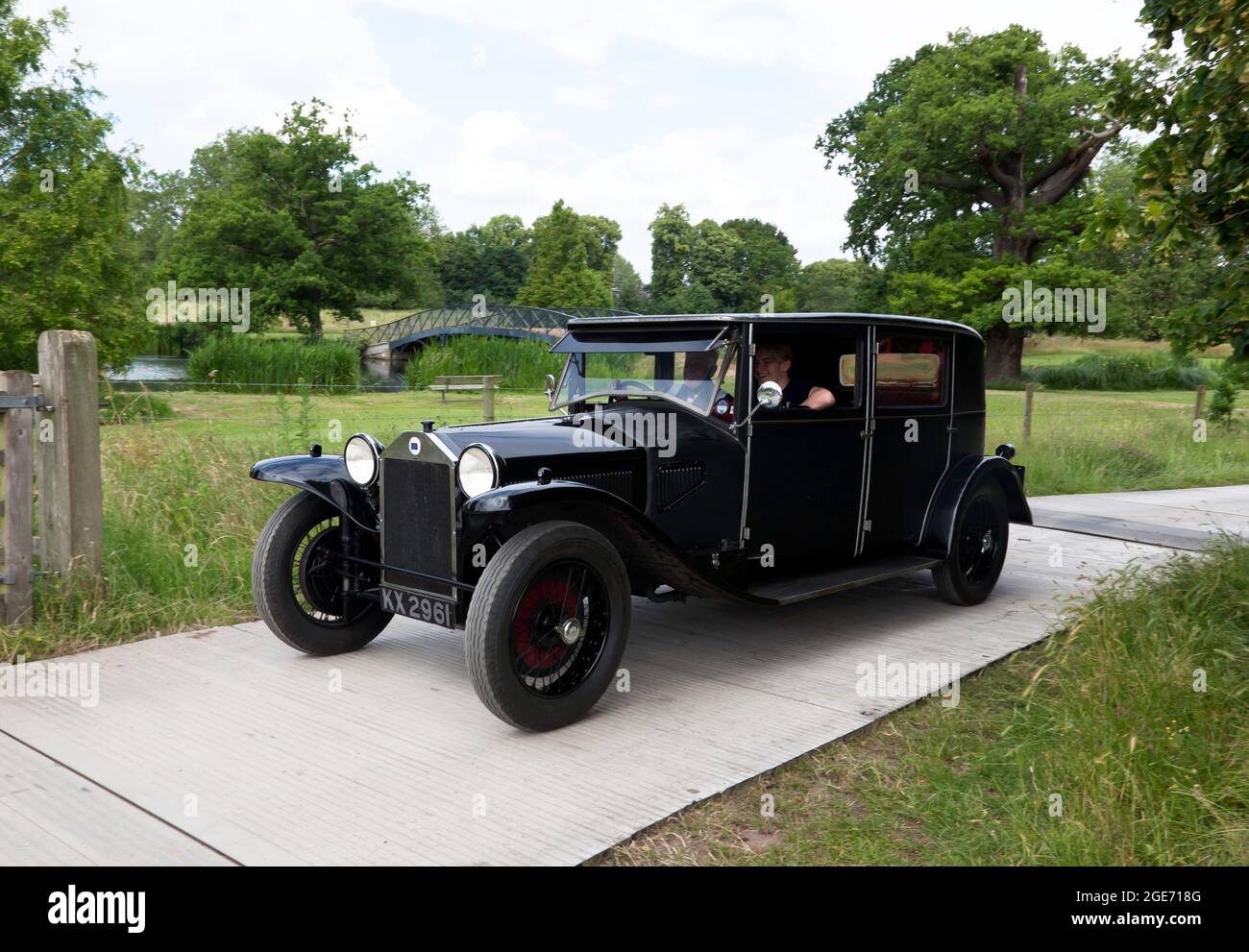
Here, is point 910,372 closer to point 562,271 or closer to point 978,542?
point 978,542

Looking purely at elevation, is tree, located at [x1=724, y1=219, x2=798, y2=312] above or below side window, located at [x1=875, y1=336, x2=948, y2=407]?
above

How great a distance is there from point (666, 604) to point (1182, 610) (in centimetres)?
304

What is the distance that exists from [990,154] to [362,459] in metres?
35.8

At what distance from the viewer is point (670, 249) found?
72312mm

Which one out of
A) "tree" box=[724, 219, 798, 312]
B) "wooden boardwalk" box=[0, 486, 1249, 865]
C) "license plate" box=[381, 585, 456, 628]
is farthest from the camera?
"tree" box=[724, 219, 798, 312]

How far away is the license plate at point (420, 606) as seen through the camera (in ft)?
15.7

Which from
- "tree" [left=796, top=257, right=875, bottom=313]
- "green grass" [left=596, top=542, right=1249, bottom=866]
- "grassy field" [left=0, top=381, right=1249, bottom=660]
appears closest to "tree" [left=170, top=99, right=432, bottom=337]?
"tree" [left=796, top=257, right=875, bottom=313]

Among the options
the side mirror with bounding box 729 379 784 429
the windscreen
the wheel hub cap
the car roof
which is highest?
the car roof

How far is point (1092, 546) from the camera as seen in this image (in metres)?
Answer: 8.80

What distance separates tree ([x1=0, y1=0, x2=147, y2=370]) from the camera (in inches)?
917

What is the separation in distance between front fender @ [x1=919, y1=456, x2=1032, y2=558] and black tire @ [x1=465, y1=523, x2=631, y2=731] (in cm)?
258

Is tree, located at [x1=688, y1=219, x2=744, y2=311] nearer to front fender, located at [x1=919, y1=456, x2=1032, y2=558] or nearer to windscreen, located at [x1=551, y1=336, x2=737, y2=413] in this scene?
front fender, located at [x1=919, y1=456, x2=1032, y2=558]
